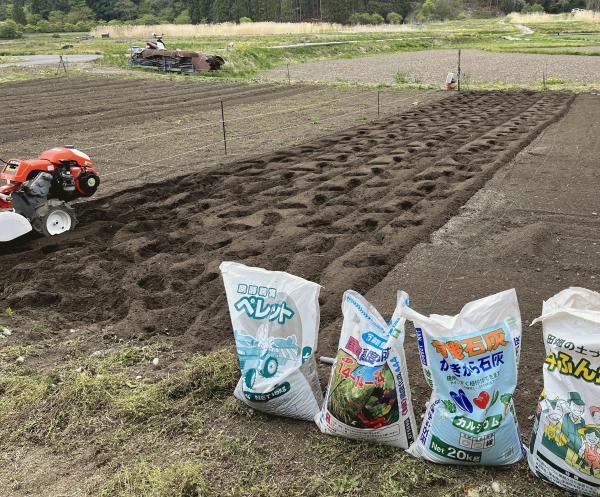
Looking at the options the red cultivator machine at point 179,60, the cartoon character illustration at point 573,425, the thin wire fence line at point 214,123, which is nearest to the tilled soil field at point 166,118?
the thin wire fence line at point 214,123

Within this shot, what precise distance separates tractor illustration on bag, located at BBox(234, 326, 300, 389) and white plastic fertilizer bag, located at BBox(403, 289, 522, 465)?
73cm

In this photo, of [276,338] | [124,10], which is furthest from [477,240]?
[124,10]

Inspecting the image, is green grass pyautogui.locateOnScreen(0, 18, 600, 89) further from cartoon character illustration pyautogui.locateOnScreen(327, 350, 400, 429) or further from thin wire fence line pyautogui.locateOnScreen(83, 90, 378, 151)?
cartoon character illustration pyautogui.locateOnScreen(327, 350, 400, 429)

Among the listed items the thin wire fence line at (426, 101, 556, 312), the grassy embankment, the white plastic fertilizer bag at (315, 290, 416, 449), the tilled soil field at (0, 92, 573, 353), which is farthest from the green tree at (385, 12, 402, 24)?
the white plastic fertilizer bag at (315, 290, 416, 449)

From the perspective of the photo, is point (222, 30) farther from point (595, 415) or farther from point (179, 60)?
point (595, 415)

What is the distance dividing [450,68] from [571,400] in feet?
82.5

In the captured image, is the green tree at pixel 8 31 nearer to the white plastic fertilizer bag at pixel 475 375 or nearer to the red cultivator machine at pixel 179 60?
the red cultivator machine at pixel 179 60

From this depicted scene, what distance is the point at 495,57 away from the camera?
1175 inches

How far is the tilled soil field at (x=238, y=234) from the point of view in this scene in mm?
4539

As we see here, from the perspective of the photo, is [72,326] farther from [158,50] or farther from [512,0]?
[512,0]

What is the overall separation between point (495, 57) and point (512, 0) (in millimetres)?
70527

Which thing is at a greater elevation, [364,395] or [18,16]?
[18,16]

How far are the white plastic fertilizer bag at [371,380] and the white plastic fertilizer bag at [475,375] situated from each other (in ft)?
0.50

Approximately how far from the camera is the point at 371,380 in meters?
2.68
